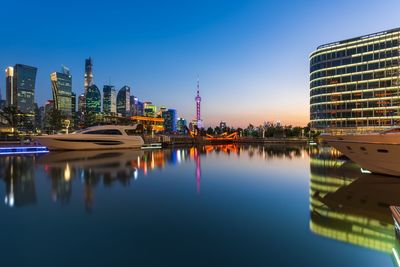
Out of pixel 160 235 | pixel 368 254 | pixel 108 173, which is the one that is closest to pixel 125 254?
pixel 160 235

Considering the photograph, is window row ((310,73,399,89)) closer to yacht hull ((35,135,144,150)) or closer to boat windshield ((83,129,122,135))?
yacht hull ((35,135,144,150))

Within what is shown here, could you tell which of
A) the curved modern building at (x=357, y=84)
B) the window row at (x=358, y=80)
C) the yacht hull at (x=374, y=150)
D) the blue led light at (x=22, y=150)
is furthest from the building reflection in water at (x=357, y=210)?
the window row at (x=358, y=80)

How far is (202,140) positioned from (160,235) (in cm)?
8909

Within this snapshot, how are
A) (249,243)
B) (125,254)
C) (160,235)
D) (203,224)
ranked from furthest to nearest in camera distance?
1. (203,224)
2. (160,235)
3. (249,243)
4. (125,254)

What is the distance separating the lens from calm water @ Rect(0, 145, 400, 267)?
647cm

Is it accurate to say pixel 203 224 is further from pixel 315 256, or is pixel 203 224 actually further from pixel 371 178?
pixel 371 178

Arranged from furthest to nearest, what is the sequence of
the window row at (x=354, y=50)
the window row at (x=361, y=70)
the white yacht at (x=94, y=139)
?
the window row at (x=361, y=70)
the window row at (x=354, y=50)
the white yacht at (x=94, y=139)

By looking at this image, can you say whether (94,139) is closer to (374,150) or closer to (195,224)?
(374,150)

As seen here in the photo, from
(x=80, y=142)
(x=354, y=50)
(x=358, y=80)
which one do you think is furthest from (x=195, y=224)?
(x=354, y=50)

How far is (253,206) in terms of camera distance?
11.3m

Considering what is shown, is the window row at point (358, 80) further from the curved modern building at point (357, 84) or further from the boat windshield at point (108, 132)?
the boat windshield at point (108, 132)

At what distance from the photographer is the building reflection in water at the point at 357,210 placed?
304 inches

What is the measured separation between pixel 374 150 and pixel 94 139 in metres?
35.3

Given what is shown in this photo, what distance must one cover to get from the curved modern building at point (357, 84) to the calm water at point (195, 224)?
99.1 m
